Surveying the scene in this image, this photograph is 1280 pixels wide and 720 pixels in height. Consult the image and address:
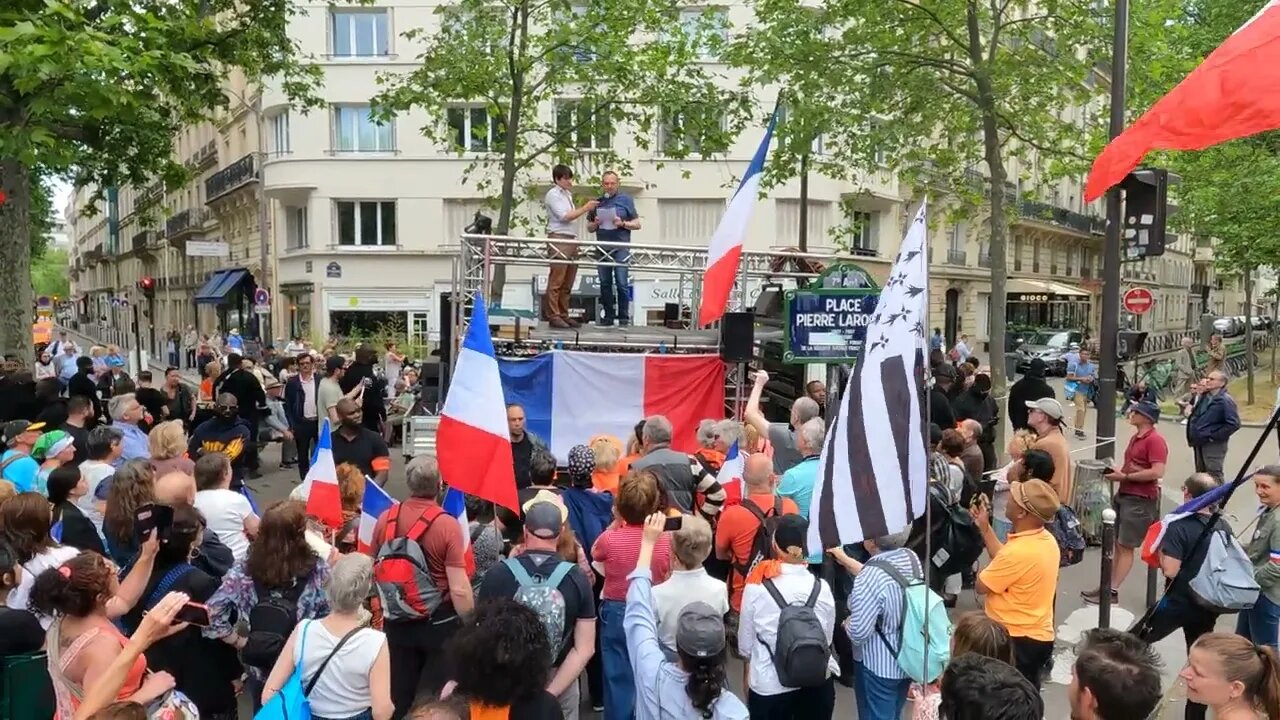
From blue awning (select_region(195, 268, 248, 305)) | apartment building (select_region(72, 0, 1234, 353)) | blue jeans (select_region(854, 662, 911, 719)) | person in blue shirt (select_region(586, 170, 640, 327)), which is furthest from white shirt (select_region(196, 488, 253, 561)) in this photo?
blue awning (select_region(195, 268, 248, 305))

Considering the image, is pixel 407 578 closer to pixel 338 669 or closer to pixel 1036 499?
pixel 338 669

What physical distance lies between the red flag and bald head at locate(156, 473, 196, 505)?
4660 mm

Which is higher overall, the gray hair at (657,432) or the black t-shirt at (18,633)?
the gray hair at (657,432)

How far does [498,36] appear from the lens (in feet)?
52.4

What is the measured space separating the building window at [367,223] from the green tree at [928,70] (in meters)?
18.5

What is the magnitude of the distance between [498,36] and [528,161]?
90.1 inches

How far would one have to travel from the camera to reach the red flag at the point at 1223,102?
3.97 m

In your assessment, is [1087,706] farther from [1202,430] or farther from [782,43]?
[782,43]

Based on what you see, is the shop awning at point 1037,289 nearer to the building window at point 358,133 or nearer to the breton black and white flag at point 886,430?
the building window at point 358,133

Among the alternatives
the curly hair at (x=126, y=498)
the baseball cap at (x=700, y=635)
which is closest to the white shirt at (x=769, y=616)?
the baseball cap at (x=700, y=635)

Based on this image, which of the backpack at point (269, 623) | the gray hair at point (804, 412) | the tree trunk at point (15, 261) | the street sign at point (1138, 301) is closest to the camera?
the backpack at point (269, 623)

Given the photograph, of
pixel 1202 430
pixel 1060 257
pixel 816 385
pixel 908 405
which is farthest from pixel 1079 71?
pixel 1060 257

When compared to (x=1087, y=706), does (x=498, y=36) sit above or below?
above

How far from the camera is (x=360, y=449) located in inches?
289
